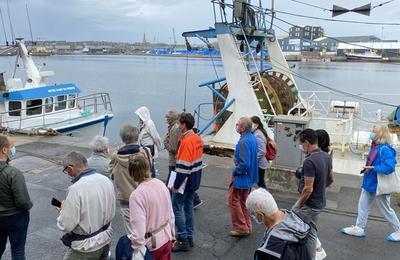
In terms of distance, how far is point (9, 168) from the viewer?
3.87m

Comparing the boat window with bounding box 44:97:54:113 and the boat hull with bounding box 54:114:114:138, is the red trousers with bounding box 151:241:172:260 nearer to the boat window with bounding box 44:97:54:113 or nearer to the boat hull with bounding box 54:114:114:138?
the boat hull with bounding box 54:114:114:138

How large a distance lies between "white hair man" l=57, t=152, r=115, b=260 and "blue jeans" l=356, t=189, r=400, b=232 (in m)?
3.57

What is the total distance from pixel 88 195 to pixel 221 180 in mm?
4969

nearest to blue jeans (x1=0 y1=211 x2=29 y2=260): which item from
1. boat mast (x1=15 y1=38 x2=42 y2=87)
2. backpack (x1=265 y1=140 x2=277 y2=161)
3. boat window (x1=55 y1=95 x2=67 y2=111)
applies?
backpack (x1=265 y1=140 x2=277 y2=161)

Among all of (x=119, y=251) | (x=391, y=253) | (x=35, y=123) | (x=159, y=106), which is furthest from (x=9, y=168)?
(x=159, y=106)

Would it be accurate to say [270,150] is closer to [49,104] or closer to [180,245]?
[180,245]

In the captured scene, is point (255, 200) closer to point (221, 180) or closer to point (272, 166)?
point (272, 166)

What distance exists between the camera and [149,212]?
3400mm

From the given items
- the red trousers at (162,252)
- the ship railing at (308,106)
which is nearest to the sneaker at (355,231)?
the red trousers at (162,252)

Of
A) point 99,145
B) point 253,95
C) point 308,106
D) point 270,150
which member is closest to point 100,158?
point 99,145

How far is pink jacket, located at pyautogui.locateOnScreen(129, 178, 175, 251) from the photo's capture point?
333 cm

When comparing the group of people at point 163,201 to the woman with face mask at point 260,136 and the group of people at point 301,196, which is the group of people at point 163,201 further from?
the woman with face mask at point 260,136

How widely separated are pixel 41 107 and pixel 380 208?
14.2 metres

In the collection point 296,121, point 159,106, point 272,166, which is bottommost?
point 159,106
